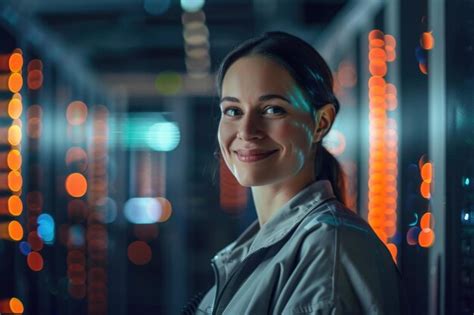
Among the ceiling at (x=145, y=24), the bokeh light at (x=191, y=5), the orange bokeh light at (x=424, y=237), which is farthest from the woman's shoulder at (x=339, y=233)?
the bokeh light at (x=191, y=5)

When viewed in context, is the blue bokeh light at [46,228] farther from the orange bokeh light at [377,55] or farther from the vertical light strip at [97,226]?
the orange bokeh light at [377,55]

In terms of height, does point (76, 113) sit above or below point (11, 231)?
above

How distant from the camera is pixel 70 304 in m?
5.16

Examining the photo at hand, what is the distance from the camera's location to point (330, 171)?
146cm

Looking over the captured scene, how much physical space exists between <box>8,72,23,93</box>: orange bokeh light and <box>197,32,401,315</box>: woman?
198cm

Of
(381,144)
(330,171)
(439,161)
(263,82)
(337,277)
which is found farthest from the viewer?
(381,144)

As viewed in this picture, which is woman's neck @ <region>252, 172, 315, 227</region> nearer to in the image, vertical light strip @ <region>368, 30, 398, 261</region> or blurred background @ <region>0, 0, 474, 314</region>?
blurred background @ <region>0, 0, 474, 314</region>

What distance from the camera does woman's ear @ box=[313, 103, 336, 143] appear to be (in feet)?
4.51

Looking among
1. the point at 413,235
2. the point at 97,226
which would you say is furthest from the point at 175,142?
the point at 413,235

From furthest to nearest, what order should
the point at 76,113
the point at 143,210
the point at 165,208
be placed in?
the point at 143,210 → the point at 165,208 → the point at 76,113

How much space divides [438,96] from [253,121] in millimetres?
574

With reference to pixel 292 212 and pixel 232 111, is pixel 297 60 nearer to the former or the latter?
pixel 232 111

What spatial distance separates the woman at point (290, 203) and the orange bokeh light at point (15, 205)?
1.95 metres

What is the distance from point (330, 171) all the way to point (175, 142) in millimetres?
5319
